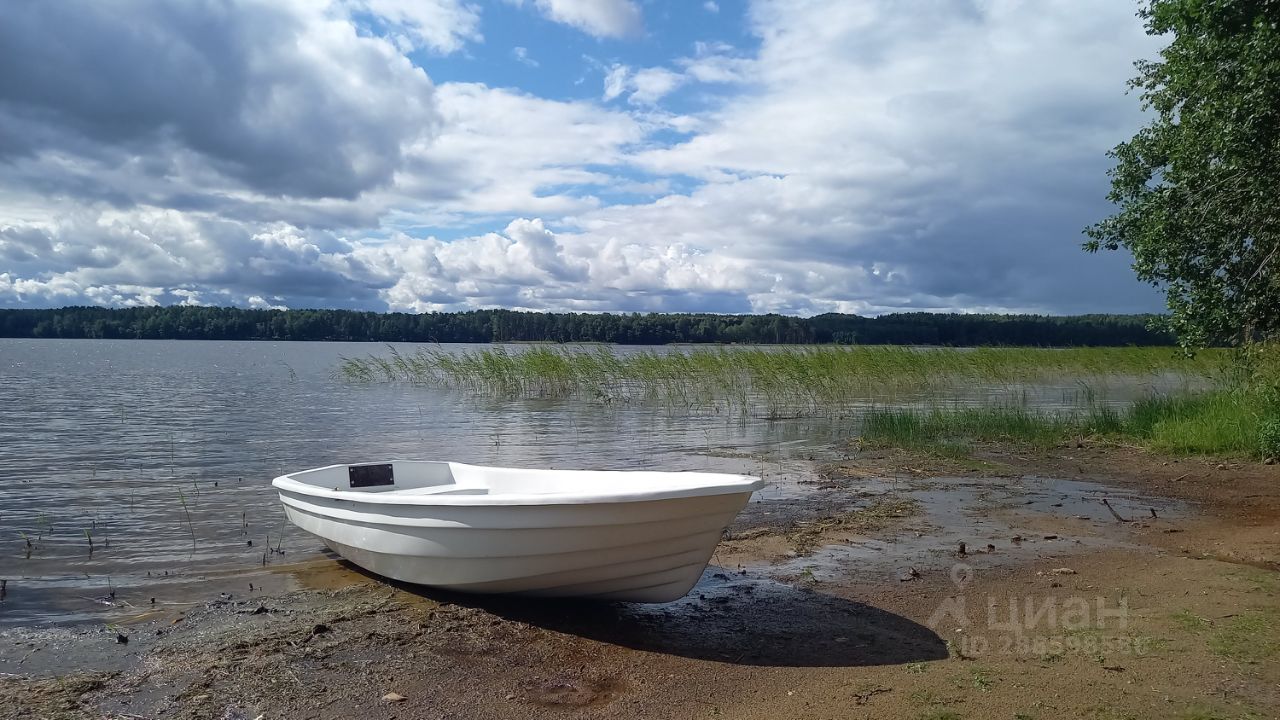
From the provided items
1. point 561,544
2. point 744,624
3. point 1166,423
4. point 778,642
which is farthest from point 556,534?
point 1166,423

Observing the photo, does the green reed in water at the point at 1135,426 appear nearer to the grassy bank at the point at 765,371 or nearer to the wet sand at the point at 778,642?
the grassy bank at the point at 765,371

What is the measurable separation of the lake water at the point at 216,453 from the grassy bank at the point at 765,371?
3.57 ft

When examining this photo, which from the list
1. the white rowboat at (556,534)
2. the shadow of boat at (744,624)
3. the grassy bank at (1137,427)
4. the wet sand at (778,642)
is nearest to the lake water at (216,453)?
the wet sand at (778,642)

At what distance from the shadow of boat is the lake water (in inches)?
98.1

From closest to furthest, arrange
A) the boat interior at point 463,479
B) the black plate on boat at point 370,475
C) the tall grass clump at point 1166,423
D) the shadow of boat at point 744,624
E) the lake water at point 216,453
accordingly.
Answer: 1. the shadow of boat at point 744,624
2. the boat interior at point 463,479
3. the lake water at point 216,453
4. the black plate on boat at point 370,475
5. the tall grass clump at point 1166,423

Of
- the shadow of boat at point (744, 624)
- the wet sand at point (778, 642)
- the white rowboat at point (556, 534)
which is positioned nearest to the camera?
the wet sand at point (778, 642)

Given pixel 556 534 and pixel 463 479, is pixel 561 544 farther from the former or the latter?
pixel 463 479

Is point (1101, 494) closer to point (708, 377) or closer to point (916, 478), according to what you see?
point (916, 478)

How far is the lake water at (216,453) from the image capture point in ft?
23.4

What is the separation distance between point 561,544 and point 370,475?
3447 millimetres

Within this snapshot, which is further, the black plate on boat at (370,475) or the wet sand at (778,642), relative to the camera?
the black plate on boat at (370,475)

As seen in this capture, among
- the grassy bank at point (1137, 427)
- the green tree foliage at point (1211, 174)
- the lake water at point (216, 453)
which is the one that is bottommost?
the lake water at point (216, 453)

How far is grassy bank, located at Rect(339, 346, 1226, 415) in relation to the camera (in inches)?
850

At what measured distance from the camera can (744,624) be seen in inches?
220
